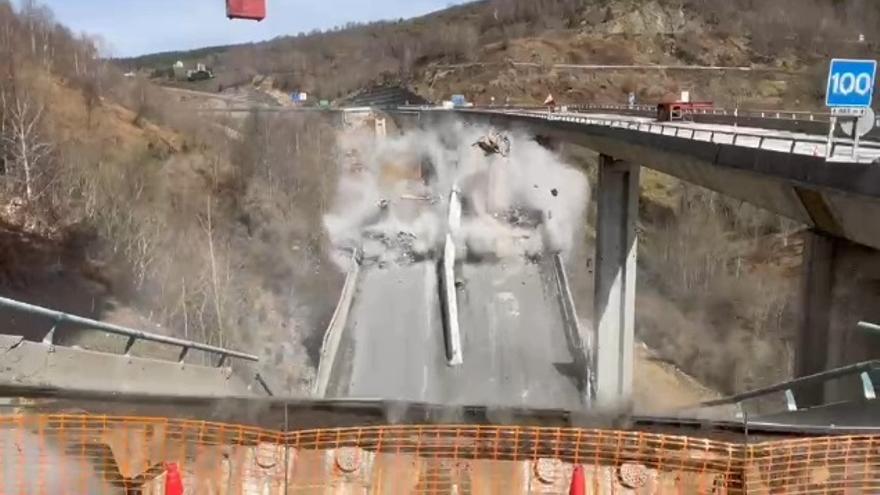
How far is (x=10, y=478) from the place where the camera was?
4.70m

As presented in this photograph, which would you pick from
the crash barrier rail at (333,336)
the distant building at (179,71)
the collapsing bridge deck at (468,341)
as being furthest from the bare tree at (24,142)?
the distant building at (179,71)

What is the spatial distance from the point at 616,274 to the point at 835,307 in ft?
35.4

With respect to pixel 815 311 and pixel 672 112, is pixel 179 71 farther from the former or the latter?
pixel 815 311

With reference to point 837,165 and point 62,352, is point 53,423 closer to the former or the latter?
point 62,352

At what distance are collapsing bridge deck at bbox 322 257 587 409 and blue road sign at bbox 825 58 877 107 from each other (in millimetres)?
10971

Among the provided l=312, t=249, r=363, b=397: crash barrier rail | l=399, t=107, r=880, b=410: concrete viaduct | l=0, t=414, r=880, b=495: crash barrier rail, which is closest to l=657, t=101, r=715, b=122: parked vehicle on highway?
l=399, t=107, r=880, b=410: concrete viaduct

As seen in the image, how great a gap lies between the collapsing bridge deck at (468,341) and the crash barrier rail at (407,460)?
12098 mm

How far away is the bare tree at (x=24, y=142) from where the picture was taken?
3419 centimetres

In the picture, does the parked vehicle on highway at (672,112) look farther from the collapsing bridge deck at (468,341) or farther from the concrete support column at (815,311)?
the concrete support column at (815,311)

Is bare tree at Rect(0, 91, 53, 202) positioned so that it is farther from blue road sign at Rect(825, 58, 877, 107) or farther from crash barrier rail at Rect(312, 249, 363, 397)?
blue road sign at Rect(825, 58, 877, 107)

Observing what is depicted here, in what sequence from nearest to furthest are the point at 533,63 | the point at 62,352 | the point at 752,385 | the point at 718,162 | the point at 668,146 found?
1. the point at 62,352
2. the point at 718,162
3. the point at 668,146
4. the point at 752,385
5. the point at 533,63

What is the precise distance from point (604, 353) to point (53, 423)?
17270mm

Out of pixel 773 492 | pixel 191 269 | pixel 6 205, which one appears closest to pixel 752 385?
pixel 191 269

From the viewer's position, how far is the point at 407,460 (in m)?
5.04
